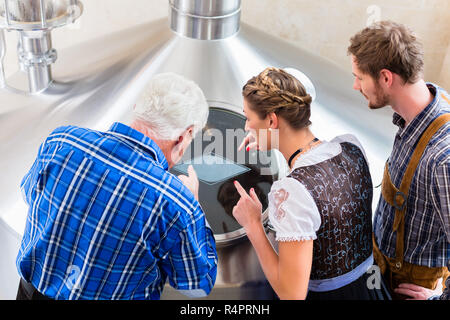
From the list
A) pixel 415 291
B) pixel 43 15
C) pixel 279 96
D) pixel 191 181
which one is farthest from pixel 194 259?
pixel 43 15

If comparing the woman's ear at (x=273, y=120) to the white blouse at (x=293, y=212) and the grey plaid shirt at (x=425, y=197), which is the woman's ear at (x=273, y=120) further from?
the grey plaid shirt at (x=425, y=197)

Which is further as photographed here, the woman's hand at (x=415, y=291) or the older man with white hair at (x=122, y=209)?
the woman's hand at (x=415, y=291)

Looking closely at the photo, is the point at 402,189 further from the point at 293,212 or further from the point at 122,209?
the point at 122,209

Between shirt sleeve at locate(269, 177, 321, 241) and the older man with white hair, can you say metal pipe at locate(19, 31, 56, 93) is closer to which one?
the older man with white hair

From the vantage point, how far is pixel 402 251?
1.47 m

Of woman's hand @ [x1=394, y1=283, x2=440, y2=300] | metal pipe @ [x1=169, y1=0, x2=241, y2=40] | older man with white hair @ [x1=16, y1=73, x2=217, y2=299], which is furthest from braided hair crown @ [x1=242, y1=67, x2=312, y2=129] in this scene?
woman's hand @ [x1=394, y1=283, x2=440, y2=300]

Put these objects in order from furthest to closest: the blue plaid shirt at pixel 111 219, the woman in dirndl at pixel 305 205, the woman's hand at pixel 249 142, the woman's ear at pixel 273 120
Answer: the woman's hand at pixel 249 142 → the woman's ear at pixel 273 120 → the woman in dirndl at pixel 305 205 → the blue plaid shirt at pixel 111 219

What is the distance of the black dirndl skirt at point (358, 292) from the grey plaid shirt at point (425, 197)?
0.11 m

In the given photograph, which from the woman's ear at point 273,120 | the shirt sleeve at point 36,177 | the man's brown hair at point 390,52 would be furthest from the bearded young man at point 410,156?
the shirt sleeve at point 36,177

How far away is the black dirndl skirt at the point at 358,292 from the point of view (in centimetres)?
133

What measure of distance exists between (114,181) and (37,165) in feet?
0.64

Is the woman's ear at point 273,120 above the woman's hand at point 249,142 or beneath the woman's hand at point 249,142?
above

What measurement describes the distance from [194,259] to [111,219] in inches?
7.4

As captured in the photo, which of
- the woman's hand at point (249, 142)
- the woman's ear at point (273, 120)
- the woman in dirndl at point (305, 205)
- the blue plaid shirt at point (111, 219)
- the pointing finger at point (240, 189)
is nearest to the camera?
the blue plaid shirt at point (111, 219)
